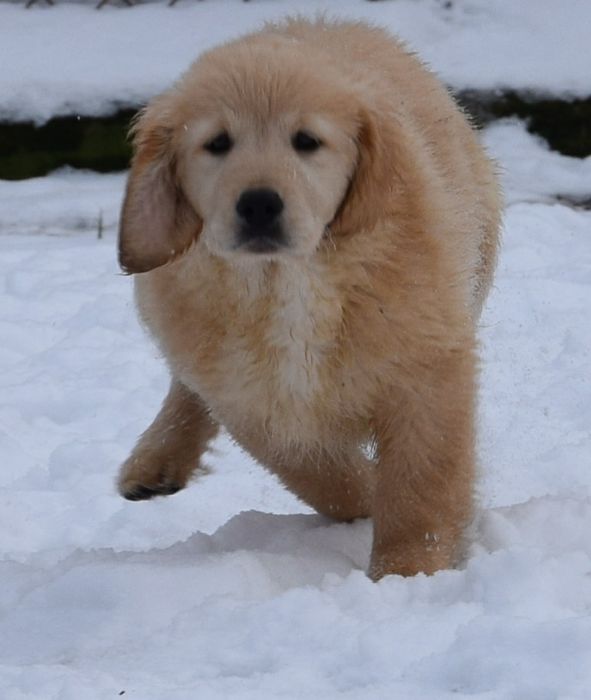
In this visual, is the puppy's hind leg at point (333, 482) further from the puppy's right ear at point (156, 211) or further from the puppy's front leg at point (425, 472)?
the puppy's right ear at point (156, 211)

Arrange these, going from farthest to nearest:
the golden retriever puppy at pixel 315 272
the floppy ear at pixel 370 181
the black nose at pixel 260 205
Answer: the floppy ear at pixel 370 181
the golden retriever puppy at pixel 315 272
the black nose at pixel 260 205

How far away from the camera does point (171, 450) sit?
15.5 ft

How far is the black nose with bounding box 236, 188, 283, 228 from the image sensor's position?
3373 mm

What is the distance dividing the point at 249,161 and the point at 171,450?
1520 mm

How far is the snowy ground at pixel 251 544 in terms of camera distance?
2.79 m

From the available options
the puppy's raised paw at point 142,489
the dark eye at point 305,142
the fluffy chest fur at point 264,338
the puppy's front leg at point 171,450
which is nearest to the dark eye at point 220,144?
the dark eye at point 305,142

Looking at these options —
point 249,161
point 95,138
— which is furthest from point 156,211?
point 95,138

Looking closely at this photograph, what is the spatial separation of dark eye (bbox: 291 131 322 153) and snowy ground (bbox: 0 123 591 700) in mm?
972

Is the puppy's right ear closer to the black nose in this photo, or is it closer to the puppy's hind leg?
the black nose

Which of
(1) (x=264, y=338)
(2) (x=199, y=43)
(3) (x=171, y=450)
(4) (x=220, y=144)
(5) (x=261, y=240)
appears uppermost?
(4) (x=220, y=144)

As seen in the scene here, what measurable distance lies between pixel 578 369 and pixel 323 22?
2.04 meters

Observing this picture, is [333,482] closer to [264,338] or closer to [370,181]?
[264,338]

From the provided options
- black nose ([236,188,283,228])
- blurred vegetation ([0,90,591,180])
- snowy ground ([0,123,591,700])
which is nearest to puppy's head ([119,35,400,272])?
black nose ([236,188,283,228])

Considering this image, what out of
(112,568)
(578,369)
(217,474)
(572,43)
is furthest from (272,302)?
(572,43)
